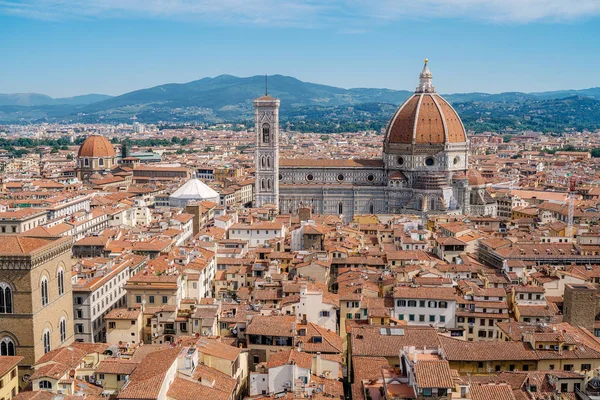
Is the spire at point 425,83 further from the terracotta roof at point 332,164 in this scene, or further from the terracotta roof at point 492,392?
the terracotta roof at point 492,392

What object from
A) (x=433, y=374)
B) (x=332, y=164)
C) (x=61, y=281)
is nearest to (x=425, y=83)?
(x=332, y=164)

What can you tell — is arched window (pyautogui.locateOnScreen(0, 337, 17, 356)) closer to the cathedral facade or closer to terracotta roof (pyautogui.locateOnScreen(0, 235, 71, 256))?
terracotta roof (pyautogui.locateOnScreen(0, 235, 71, 256))

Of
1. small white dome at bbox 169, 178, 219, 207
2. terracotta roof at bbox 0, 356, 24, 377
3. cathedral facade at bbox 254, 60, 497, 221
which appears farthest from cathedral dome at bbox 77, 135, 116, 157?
terracotta roof at bbox 0, 356, 24, 377

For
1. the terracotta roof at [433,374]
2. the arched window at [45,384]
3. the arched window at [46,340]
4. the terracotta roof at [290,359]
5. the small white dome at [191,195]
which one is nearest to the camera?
the terracotta roof at [433,374]

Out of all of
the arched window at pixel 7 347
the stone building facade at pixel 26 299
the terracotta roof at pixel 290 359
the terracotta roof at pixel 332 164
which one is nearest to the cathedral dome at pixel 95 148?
the terracotta roof at pixel 332 164

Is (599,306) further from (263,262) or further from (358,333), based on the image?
(263,262)

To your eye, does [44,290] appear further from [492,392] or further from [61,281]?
[492,392]

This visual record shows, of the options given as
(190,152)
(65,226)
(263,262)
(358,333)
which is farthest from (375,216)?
(190,152)
